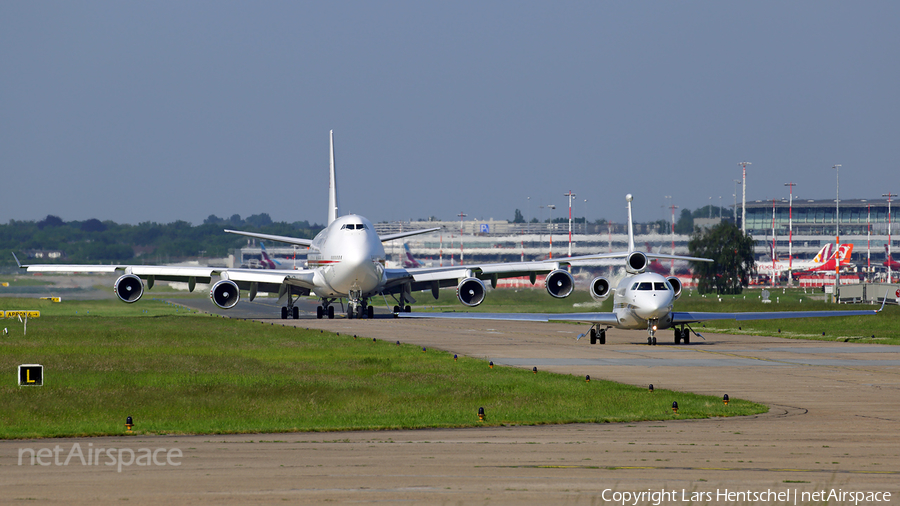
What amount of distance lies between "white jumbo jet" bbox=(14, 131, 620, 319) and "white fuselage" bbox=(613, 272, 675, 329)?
44.0 feet

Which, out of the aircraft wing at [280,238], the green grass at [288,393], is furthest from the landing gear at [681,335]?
the aircraft wing at [280,238]

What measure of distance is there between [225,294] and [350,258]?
6.89m

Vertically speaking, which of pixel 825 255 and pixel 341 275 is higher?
pixel 825 255

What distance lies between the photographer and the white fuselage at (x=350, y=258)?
51.6m

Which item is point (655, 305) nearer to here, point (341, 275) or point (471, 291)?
point (341, 275)

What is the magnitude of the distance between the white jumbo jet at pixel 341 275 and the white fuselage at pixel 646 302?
13422 millimetres

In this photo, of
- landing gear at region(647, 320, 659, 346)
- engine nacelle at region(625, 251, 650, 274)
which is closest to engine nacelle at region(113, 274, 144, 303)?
engine nacelle at region(625, 251, 650, 274)

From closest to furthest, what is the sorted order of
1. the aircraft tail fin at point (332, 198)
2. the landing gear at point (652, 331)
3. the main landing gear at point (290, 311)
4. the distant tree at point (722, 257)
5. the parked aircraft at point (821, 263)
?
the landing gear at point (652, 331), the main landing gear at point (290, 311), the aircraft tail fin at point (332, 198), the distant tree at point (722, 257), the parked aircraft at point (821, 263)

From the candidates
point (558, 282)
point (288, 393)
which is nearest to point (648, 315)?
point (288, 393)

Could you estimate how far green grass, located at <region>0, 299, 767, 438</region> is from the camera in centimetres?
1706

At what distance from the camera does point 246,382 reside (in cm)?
2292

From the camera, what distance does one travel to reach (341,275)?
52.2 metres

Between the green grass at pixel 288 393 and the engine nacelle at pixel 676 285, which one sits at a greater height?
the engine nacelle at pixel 676 285

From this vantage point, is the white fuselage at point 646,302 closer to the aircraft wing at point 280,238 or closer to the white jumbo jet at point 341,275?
the white jumbo jet at point 341,275
